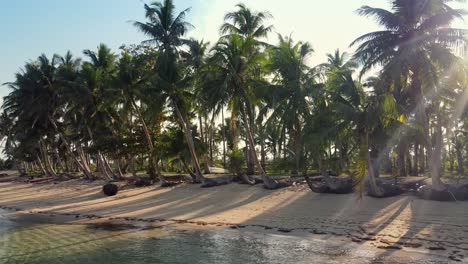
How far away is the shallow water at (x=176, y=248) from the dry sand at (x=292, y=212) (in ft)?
3.57

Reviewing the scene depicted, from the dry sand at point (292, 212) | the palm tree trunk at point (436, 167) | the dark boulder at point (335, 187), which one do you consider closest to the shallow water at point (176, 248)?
the dry sand at point (292, 212)

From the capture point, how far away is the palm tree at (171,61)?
94.1 ft

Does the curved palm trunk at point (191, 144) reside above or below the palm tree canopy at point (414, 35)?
below

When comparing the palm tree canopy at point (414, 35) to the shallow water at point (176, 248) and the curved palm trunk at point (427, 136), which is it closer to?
the curved palm trunk at point (427, 136)

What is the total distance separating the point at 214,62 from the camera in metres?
25.7

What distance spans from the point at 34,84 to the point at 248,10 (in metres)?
23.1

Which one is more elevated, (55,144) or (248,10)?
(248,10)

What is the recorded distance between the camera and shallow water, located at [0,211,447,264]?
1130cm

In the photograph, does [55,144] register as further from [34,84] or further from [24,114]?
[34,84]

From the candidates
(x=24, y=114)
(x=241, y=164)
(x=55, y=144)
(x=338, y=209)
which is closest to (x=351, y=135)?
(x=338, y=209)

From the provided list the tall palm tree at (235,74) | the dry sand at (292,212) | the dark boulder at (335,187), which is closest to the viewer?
the dry sand at (292,212)

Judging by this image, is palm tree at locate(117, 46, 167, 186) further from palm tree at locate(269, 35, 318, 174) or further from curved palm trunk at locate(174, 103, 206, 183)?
palm tree at locate(269, 35, 318, 174)

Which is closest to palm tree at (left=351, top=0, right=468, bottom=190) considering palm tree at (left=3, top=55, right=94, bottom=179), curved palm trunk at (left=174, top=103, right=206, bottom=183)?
curved palm trunk at (left=174, top=103, right=206, bottom=183)

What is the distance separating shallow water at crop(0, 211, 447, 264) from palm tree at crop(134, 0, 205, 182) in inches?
522
